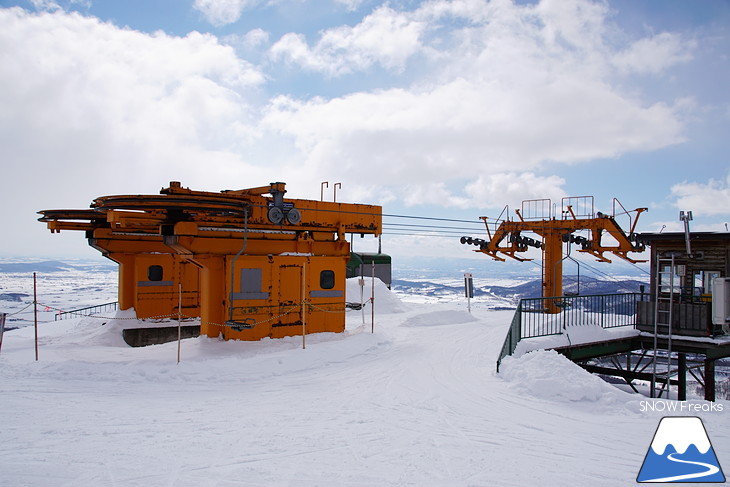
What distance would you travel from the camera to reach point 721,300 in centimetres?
1263

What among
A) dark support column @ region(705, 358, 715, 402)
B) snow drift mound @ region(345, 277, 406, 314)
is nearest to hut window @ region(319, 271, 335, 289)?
snow drift mound @ region(345, 277, 406, 314)

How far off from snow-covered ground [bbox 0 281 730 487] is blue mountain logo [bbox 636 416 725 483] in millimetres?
229

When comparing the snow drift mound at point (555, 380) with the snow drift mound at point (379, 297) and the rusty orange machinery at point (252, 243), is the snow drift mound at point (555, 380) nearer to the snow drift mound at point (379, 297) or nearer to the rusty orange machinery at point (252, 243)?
the rusty orange machinery at point (252, 243)

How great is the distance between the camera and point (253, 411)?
8125 mm

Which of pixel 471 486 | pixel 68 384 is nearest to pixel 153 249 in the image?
pixel 68 384

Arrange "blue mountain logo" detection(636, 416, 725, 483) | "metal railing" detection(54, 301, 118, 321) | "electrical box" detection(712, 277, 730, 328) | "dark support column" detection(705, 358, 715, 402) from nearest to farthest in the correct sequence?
"blue mountain logo" detection(636, 416, 725, 483)
"electrical box" detection(712, 277, 730, 328)
"dark support column" detection(705, 358, 715, 402)
"metal railing" detection(54, 301, 118, 321)

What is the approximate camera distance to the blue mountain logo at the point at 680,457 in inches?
220

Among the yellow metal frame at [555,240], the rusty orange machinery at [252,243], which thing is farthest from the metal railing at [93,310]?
the yellow metal frame at [555,240]

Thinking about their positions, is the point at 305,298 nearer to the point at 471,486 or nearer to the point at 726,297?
the point at 471,486

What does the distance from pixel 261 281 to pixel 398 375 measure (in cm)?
552

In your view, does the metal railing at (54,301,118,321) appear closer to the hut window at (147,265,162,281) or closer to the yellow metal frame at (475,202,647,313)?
the hut window at (147,265,162,281)

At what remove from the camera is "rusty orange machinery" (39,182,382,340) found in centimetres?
1263

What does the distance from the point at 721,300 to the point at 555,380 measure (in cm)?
714

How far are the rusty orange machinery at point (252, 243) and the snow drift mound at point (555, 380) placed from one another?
6.63 m
